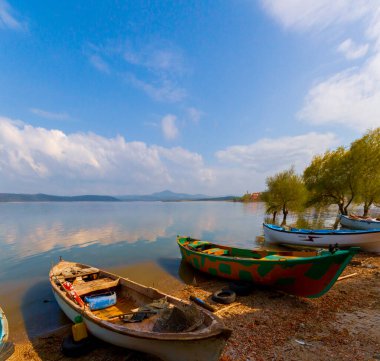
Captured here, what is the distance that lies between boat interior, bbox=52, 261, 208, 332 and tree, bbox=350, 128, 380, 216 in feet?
119

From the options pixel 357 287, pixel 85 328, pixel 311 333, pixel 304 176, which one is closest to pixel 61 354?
pixel 85 328

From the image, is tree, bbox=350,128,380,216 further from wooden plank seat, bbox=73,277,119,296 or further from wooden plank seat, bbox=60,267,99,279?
wooden plank seat, bbox=60,267,99,279

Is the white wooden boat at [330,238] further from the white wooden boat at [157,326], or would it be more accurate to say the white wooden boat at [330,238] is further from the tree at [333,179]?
the tree at [333,179]

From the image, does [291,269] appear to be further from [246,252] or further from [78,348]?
[78,348]

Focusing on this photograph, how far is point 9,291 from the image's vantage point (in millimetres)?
13727

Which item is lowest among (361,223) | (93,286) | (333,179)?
(93,286)

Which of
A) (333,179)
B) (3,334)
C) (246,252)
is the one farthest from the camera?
(333,179)

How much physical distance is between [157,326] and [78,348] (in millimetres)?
2779

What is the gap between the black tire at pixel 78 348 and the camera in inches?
271

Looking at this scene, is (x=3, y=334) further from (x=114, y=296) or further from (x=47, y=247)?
(x=47, y=247)

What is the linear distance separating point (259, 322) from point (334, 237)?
14159 millimetres

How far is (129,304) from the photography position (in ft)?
29.4

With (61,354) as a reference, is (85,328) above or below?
above

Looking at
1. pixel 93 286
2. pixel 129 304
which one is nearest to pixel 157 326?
pixel 129 304
